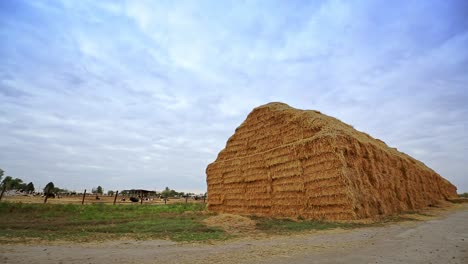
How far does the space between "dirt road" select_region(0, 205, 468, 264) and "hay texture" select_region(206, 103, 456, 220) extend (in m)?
7.87

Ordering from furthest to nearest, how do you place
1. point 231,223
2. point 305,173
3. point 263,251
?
point 305,173
point 231,223
point 263,251

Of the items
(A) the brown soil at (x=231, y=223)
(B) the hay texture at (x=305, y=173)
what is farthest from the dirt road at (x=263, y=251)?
(B) the hay texture at (x=305, y=173)

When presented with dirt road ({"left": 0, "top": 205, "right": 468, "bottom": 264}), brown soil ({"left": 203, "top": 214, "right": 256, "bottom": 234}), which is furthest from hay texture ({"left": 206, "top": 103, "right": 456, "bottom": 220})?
dirt road ({"left": 0, "top": 205, "right": 468, "bottom": 264})

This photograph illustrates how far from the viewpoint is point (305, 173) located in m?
21.5

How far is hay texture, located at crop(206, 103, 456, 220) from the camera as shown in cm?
1939

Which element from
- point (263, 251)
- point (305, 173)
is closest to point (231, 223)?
point (305, 173)

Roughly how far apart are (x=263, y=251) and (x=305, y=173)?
13238 mm

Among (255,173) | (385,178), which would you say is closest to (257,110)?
(255,173)

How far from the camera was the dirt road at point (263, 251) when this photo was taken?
7.72m

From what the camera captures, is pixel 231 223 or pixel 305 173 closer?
pixel 231 223

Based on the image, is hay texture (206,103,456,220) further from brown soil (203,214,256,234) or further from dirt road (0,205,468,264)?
dirt road (0,205,468,264)

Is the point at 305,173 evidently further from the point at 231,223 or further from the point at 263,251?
the point at 263,251

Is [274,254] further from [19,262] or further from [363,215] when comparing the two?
[363,215]

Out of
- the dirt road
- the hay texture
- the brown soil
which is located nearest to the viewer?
the dirt road
